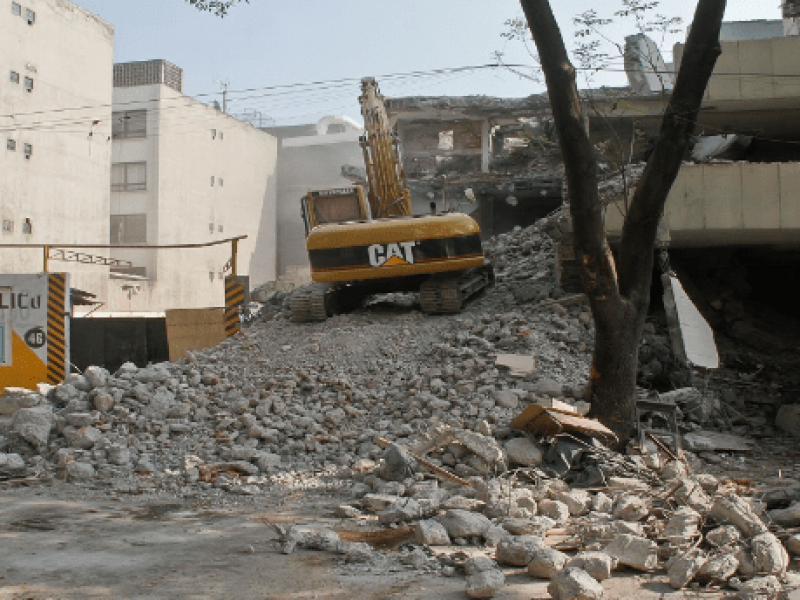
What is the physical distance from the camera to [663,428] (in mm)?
8891

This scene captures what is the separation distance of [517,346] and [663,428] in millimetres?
2274

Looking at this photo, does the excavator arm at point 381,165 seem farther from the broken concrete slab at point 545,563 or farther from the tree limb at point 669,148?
the broken concrete slab at point 545,563

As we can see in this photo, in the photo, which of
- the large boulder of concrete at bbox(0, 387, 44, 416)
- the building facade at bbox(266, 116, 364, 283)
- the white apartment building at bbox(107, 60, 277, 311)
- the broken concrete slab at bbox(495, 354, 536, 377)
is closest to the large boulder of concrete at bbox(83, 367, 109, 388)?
the large boulder of concrete at bbox(0, 387, 44, 416)

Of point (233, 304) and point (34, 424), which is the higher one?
point (233, 304)

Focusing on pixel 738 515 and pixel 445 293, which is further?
pixel 445 293

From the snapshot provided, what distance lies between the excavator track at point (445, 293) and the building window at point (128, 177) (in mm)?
28746

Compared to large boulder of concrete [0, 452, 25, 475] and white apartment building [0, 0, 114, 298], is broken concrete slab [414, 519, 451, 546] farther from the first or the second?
white apartment building [0, 0, 114, 298]

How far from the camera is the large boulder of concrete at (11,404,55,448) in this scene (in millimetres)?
8367

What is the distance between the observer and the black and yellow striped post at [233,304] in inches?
511

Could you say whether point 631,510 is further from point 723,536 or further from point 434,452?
point 434,452

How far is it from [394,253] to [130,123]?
29.6 m

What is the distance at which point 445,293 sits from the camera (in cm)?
1284

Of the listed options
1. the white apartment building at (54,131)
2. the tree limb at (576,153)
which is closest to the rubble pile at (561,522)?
the tree limb at (576,153)

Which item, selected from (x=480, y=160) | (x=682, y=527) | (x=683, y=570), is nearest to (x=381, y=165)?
(x=682, y=527)
